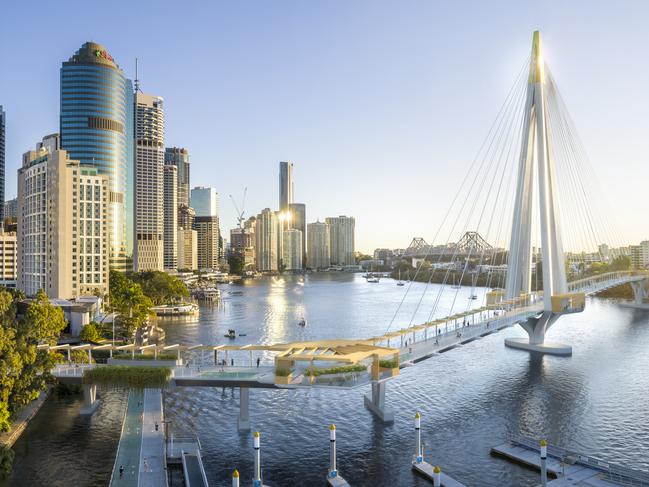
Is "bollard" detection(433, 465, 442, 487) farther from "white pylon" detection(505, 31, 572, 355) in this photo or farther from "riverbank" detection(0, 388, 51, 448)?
"white pylon" detection(505, 31, 572, 355)

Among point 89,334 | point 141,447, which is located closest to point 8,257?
point 89,334

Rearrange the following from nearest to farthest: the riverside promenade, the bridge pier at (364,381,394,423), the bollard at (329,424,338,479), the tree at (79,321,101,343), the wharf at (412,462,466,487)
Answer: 1. the riverside promenade
2. the wharf at (412,462,466,487)
3. the bollard at (329,424,338,479)
4. the bridge pier at (364,381,394,423)
5. the tree at (79,321,101,343)

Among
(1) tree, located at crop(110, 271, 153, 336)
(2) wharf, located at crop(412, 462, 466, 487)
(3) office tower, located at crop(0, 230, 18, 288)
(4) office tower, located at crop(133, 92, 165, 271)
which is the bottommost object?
(2) wharf, located at crop(412, 462, 466, 487)

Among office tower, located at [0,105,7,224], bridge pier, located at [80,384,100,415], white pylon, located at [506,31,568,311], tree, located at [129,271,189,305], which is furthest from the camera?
office tower, located at [0,105,7,224]

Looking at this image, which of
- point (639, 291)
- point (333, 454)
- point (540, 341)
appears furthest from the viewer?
point (639, 291)

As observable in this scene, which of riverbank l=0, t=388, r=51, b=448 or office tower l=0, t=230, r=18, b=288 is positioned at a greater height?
office tower l=0, t=230, r=18, b=288

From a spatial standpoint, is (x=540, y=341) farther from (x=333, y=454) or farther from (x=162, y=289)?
(x=162, y=289)

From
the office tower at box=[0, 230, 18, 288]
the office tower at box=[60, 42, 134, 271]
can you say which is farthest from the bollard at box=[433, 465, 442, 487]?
the office tower at box=[0, 230, 18, 288]
